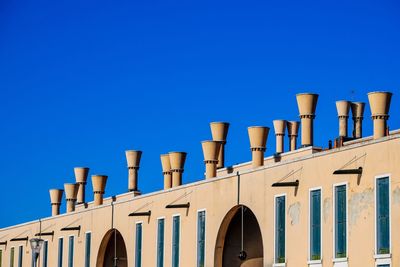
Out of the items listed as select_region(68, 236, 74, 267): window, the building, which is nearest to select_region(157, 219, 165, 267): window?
the building

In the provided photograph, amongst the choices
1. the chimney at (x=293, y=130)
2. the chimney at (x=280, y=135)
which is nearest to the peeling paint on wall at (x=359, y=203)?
the chimney at (x=280, y=135)

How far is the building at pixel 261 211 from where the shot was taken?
34.6m

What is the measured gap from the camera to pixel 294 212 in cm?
3903

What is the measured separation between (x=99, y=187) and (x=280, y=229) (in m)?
21.6

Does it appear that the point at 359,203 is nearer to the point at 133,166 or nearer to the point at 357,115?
the point at 357,115

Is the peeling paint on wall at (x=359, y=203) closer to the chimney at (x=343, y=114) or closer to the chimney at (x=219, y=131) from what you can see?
the chimney at (x=343, y=114)

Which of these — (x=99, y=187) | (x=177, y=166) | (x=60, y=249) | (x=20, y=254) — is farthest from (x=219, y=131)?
(x=20, y=254)

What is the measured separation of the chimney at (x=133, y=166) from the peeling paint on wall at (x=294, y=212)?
19827 mm

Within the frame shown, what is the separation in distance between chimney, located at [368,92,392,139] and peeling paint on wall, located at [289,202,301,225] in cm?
393

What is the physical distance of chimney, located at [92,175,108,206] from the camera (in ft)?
196

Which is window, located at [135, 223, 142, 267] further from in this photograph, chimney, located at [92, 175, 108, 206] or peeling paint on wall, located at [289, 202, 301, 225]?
peeling paint on wall, located at [289, 202, 301, 225]

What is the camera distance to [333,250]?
119ft

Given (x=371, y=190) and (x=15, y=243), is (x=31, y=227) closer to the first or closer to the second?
(x=15, y=243)

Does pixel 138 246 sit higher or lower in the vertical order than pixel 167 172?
lower
